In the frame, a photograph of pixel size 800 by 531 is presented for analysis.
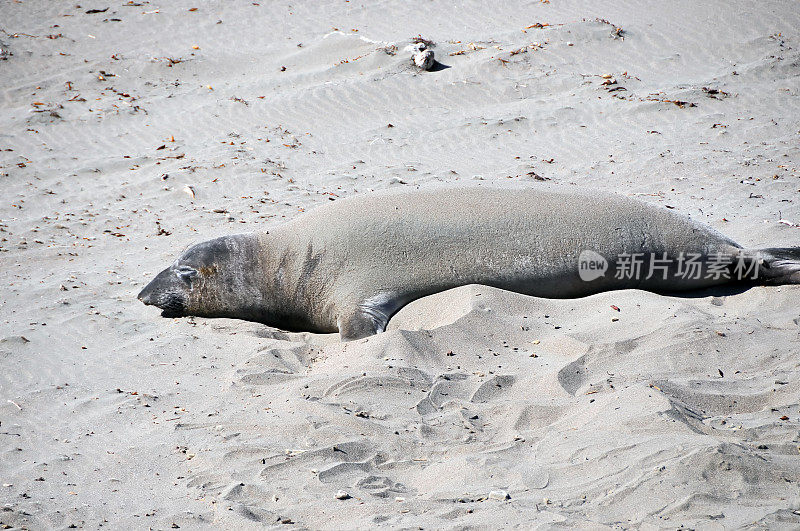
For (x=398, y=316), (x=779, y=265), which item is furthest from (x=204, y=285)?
(x=779, y=265)

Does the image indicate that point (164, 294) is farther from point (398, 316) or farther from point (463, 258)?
point (463, 258)

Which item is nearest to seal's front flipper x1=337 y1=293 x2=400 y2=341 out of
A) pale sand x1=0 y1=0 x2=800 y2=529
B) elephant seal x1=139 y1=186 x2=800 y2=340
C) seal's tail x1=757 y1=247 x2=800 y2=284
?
elephant seal x1=139 y1=186 x2=800 y2=340

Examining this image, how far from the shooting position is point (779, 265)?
15.2ft

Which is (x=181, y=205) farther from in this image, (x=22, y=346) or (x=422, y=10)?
(x=422, y=10)

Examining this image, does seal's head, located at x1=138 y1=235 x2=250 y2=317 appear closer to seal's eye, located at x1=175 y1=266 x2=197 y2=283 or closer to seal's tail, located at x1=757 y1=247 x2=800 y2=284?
seal's eye, located at x1=175 y1=266 x2=197 y2=283

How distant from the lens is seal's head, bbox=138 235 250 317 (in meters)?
5.03

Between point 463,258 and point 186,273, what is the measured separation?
A: 1939 mm

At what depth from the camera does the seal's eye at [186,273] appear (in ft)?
16.7

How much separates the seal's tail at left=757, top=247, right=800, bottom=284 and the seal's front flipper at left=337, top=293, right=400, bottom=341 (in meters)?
2.35

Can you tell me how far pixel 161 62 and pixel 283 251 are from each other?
270 inches

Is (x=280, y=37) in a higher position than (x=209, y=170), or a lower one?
higher

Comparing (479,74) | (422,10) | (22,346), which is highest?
(422,10)

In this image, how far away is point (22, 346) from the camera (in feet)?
14.3

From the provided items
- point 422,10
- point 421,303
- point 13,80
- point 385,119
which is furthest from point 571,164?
point 13,80
